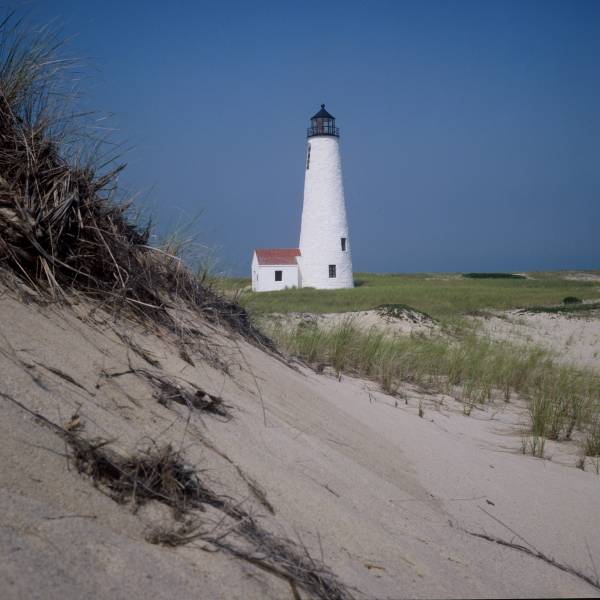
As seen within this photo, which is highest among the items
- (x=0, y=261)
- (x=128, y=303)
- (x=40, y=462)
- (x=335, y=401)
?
(x=0, y=261)

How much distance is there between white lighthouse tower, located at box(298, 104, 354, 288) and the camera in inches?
1373

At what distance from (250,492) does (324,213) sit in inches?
1312

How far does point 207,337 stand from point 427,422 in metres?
2.15

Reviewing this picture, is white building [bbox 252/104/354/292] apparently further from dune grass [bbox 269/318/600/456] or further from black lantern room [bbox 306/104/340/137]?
dune grass [bbox 269/318/600/456]

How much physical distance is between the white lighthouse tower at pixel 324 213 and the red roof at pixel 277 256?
1.34 m

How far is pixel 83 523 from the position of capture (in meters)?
1.67

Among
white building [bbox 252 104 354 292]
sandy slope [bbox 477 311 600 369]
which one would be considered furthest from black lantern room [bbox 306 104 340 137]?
sandy slope [bbox 477 311 600 369]

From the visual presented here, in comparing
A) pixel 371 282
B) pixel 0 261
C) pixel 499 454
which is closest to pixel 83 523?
pixel 0 261

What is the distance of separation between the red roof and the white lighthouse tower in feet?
4.40

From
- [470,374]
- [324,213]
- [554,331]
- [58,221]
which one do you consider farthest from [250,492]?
[324,213]

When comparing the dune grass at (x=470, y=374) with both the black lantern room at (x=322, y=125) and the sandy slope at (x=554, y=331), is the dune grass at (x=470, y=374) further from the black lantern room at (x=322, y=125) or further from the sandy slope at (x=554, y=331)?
the black lantern room at (x=322, y=125)

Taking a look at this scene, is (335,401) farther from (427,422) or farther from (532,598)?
(532,598)

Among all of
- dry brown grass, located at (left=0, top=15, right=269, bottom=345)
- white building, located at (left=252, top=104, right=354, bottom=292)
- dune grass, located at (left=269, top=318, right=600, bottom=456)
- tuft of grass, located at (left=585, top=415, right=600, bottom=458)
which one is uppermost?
white building, located at (left=252, top=104, right=354, bottom=292)

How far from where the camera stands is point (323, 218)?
35125 mm
